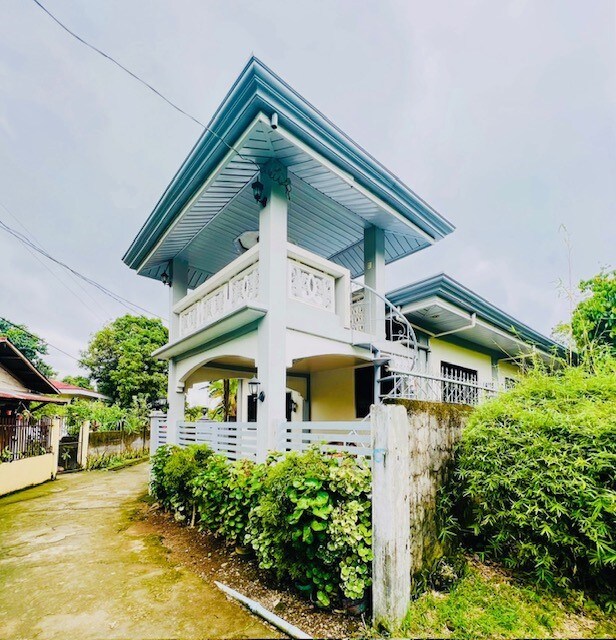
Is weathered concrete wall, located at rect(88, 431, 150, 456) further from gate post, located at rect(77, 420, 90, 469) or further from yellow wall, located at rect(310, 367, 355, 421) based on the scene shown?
yellow wall, located at rect(310, 367, 355, 421)

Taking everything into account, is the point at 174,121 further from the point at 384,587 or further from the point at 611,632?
the point at 611,632

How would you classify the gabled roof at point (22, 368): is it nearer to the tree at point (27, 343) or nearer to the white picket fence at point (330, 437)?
the white picket fence at point (330, 437)

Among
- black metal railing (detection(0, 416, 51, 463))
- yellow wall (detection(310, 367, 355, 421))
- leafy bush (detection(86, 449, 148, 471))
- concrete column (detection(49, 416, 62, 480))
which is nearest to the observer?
yellow wall (detection(310, 367, 355, 421))

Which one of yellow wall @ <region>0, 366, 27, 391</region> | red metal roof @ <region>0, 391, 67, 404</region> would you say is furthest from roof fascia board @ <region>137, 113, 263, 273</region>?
yellow wall @ <region>0, 366, 27, 391</region>

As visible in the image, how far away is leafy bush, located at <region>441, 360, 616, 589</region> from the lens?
2926 millimetres

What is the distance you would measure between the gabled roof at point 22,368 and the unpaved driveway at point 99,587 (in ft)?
17.8

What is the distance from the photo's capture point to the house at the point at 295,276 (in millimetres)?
5129

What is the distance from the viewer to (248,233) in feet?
23.2

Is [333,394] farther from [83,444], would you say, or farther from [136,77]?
[83,444]

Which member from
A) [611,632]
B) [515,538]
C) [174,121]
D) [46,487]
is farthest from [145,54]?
[46,487]

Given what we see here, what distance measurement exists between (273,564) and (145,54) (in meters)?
7.56

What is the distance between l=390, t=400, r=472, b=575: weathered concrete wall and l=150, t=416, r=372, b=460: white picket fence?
487 millimetres

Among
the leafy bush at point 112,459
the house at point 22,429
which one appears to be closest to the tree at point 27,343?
the leafy bush at point 112,459

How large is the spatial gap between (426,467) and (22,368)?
42.0ft
